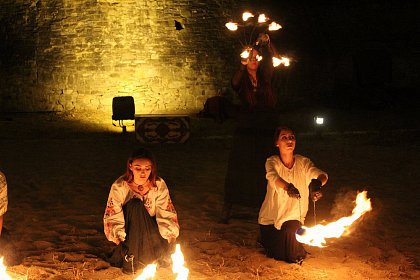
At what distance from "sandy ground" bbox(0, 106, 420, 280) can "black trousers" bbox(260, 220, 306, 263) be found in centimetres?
10

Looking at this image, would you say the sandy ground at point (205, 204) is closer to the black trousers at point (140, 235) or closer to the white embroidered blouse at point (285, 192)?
the black trousers at point (140, 235)

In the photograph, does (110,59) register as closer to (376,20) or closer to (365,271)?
(376,20)

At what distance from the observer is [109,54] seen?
706 inches

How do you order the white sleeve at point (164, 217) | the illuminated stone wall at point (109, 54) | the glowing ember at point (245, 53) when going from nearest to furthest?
the white sleeve at point (164, 217), the glowing ember at point (245, 53), the illuminated stone wall at point (109, 54)

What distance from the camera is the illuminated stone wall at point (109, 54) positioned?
1777 centimetres

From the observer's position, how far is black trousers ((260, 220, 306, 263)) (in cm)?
497

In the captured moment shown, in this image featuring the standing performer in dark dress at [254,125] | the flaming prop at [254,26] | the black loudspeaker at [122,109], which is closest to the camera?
the flaming prop at [254,26]

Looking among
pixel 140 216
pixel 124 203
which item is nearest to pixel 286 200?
pixel 140 216

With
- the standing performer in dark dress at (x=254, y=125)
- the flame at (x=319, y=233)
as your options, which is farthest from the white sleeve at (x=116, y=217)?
the standing performer in dark dress at (x=254, y=125)

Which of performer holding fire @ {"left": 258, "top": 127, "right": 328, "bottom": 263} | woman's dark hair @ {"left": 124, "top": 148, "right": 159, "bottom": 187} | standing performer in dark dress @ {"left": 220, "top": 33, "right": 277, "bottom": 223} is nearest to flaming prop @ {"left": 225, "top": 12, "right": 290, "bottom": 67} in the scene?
standing performer in dark dress @ {"left": 220, "top": 33, "right": 277, "bottom": 223}

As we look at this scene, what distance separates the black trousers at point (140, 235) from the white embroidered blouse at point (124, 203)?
0.20ft

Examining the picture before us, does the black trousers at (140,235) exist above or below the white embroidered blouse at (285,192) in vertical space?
below

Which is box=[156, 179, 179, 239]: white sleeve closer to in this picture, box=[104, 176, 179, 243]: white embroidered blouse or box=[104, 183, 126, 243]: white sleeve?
box=[104, 176, 179, 243]: white embroidered blouse

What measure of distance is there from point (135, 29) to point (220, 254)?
44.5ft
